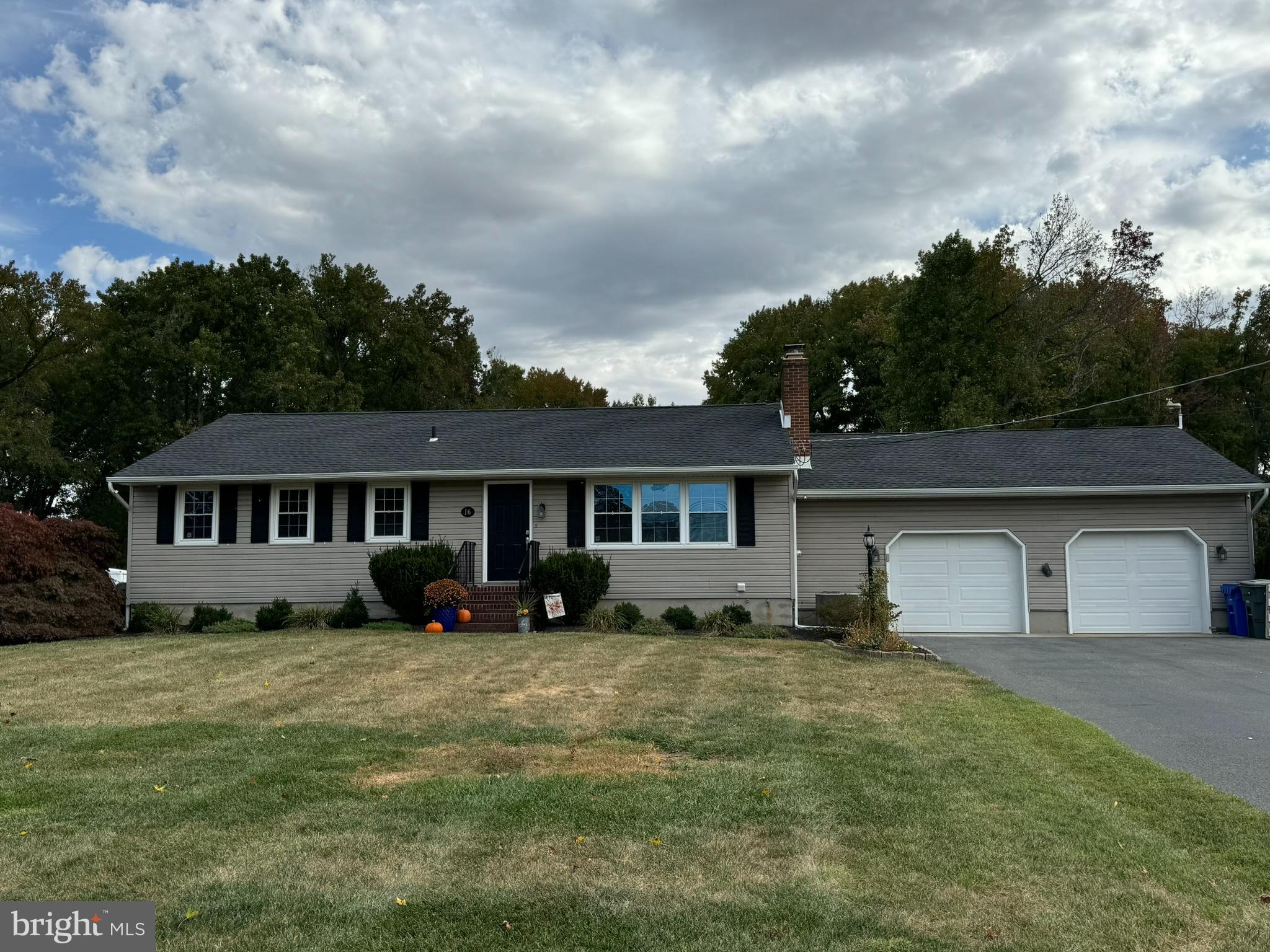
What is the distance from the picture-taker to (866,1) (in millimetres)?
12203

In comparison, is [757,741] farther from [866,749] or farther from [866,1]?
[866,1]

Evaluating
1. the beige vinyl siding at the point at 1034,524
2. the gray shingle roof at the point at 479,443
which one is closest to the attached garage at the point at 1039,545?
the beige vinyl siding at the point at 1034,524

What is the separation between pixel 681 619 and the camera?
1589cm

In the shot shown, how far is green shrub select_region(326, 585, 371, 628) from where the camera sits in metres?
16.1

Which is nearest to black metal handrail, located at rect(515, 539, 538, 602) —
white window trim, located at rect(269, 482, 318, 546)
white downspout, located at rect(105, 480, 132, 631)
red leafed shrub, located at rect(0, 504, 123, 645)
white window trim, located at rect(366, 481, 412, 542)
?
white window trim, located at rect(366, 481, 412, 542)

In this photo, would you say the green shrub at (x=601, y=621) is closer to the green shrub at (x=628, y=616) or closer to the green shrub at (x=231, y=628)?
the green shrub at (x=628, y=616)

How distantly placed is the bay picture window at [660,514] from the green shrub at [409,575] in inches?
117

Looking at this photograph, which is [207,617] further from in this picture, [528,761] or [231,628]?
[528,761]

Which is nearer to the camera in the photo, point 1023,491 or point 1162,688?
point 1162,688

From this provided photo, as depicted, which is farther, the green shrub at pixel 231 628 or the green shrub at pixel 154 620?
the green shrub at pixel 154 620

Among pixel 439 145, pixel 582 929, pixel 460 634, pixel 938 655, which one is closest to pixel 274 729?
pixel 582 929

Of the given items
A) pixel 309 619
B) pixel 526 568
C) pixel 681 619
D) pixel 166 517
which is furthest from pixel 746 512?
pixel 166 517

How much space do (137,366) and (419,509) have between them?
20882mm

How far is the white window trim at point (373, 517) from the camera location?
1684 cm
